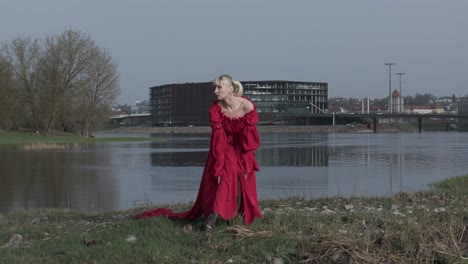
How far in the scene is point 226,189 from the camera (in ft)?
23.3

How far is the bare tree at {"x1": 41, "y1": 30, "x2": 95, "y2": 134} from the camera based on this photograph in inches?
2603

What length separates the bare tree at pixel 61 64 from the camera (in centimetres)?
6612

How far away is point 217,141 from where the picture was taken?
7301 millimetres

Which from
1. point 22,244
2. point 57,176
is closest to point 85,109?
point 57,176

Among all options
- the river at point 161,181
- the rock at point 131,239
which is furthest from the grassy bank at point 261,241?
the river at point 161,181

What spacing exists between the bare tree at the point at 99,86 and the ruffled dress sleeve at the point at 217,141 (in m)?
63.5

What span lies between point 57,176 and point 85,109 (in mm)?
46880

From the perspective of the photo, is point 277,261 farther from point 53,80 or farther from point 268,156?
point 53,80

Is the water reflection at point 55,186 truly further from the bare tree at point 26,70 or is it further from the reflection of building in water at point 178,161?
the bare tree at point 26,70

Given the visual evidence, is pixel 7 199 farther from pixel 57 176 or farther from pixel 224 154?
pixel 224 154

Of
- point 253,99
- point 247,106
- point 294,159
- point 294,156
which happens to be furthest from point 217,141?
point 253,99

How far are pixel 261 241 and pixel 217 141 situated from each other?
1.60 m

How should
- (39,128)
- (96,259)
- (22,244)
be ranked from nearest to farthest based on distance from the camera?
(96,259) → (22,244) → (39,128)

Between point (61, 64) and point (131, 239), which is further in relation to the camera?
point (61, 64)
